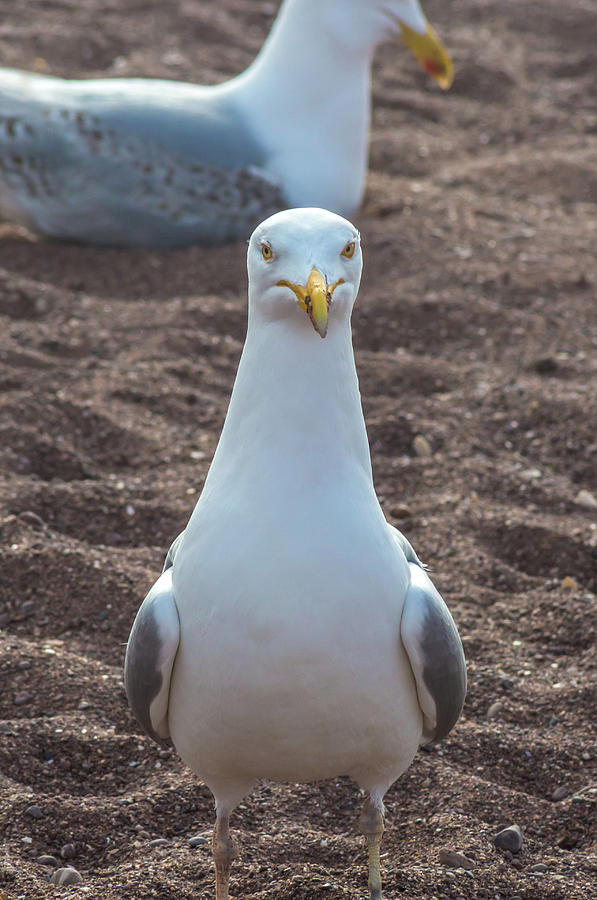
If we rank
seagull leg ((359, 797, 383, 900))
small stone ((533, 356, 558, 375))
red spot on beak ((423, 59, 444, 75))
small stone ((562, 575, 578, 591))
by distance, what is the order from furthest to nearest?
1. red spot on beak ((423, 59, 444, 75))
2. small stone ((533, 356, 558, 375))
3. small stone ((562, 575, 578, 591))
4. seagull leg ((359, 797, 383, 900))

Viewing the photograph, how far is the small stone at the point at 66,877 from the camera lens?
2.12 metres

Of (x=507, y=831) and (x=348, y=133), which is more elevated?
(x=348, y=133)

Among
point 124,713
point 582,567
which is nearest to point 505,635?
point 582,567

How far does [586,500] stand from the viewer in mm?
3225

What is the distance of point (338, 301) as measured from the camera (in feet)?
5.90

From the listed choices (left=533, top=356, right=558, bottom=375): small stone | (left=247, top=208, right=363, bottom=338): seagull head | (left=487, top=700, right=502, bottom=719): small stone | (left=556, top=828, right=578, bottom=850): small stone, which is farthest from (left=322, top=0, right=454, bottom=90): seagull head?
(left=556, top=828, right=578, bottom=850): small stone

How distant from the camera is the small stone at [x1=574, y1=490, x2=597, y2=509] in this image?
3209mm

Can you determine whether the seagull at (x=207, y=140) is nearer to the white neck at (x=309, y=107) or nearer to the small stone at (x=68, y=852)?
the white neck at (x=309, y=107)

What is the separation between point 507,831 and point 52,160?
3059 mm

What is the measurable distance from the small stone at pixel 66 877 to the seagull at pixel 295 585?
0.38m

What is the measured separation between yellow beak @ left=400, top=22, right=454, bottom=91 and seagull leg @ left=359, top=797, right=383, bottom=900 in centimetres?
327

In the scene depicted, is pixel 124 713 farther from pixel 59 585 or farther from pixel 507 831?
pixel 507 831

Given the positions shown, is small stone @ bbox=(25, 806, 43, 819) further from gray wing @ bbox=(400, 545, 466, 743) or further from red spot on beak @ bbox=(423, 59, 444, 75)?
red spot on beak @ bbox=(423, 59, 444, 75)

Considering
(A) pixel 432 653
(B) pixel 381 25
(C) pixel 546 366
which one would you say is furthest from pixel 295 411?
(B) pixel 381 25
